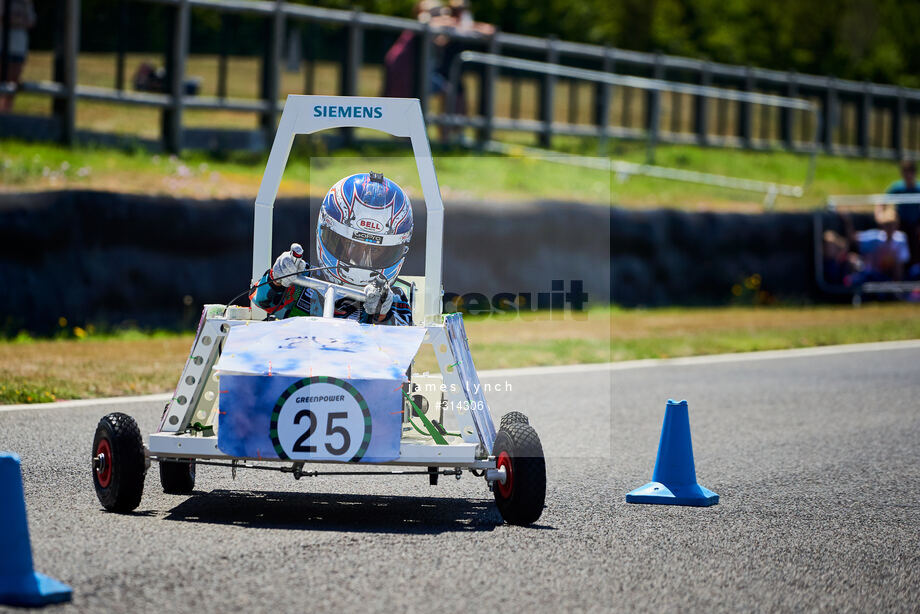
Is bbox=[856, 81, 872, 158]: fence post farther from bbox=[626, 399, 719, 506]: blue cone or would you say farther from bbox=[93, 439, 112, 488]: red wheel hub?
bbox=[93, 439, 112, 488]: red wheel hub

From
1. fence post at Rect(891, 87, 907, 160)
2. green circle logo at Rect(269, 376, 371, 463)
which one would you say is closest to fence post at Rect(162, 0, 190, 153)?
green circle logo at Rect(269, 376, 371, 463)

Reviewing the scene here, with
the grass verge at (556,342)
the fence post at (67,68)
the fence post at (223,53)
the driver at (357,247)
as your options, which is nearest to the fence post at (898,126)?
the grass verge at (556,342)

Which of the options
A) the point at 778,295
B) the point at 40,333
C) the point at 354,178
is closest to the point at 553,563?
the point at 354,178

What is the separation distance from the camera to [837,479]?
7812 millimetres

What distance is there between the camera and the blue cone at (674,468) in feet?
22.8

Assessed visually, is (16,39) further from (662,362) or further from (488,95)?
(662,362)

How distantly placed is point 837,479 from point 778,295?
10.8 m

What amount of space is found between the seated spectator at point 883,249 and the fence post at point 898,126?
36.2 ft

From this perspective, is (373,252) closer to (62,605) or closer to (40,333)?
(62,605)

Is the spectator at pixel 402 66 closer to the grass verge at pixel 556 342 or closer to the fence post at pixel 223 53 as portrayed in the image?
the fence post at pixel 223 53

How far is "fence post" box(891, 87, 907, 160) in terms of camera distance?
28.8m

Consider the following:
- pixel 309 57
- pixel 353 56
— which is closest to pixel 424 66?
pixel 353 56

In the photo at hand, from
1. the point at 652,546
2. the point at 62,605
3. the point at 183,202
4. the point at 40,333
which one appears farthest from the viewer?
the point at 183,202

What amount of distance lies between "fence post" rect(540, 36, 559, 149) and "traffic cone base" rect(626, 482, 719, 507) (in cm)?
1446
